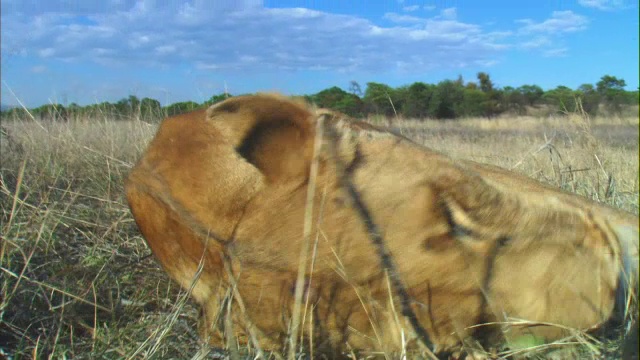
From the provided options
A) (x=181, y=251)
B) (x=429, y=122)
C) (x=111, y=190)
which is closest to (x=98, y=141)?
(x=111, y=190)

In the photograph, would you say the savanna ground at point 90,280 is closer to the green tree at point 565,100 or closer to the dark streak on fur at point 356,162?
the green tree at point 565,100

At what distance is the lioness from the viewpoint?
1426mm

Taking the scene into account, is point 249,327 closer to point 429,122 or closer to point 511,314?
point 511,314

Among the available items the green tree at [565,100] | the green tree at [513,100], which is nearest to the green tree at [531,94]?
the green tree at [513,100]

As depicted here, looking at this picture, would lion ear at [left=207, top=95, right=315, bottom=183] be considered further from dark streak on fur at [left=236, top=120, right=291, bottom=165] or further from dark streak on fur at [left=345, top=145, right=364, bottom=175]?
dark streak on fur at [left=345, top=145, right=364, bottom=175]

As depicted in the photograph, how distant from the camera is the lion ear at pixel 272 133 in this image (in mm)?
1485

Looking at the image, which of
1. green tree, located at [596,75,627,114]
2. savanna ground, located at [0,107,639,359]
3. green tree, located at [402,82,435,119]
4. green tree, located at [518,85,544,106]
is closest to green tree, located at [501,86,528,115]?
green tree, located at [518,85,544,106]

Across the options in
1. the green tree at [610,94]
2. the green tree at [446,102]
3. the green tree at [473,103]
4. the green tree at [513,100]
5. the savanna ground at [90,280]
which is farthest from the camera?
the green tree at [513,100]

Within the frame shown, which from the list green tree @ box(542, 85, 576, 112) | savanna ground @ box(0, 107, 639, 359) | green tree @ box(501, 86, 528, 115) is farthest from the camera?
green tree @ box(501, 86, 528, 115)

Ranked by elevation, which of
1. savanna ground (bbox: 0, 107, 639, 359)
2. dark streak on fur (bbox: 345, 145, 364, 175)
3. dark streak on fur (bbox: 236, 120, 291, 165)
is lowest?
savanna ground (bbox: 0, 107, 639, 359)

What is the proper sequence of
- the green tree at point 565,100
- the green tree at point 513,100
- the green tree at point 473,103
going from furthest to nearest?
the green tree at point 513,100 < the green tree at point 473,103 < the green tree at point 565,100

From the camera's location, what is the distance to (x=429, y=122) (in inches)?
735

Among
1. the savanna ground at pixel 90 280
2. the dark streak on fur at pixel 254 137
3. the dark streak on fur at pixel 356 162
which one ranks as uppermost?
the dark streak on fur at pixel 254 137

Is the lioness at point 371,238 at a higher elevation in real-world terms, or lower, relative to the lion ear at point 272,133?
lower
